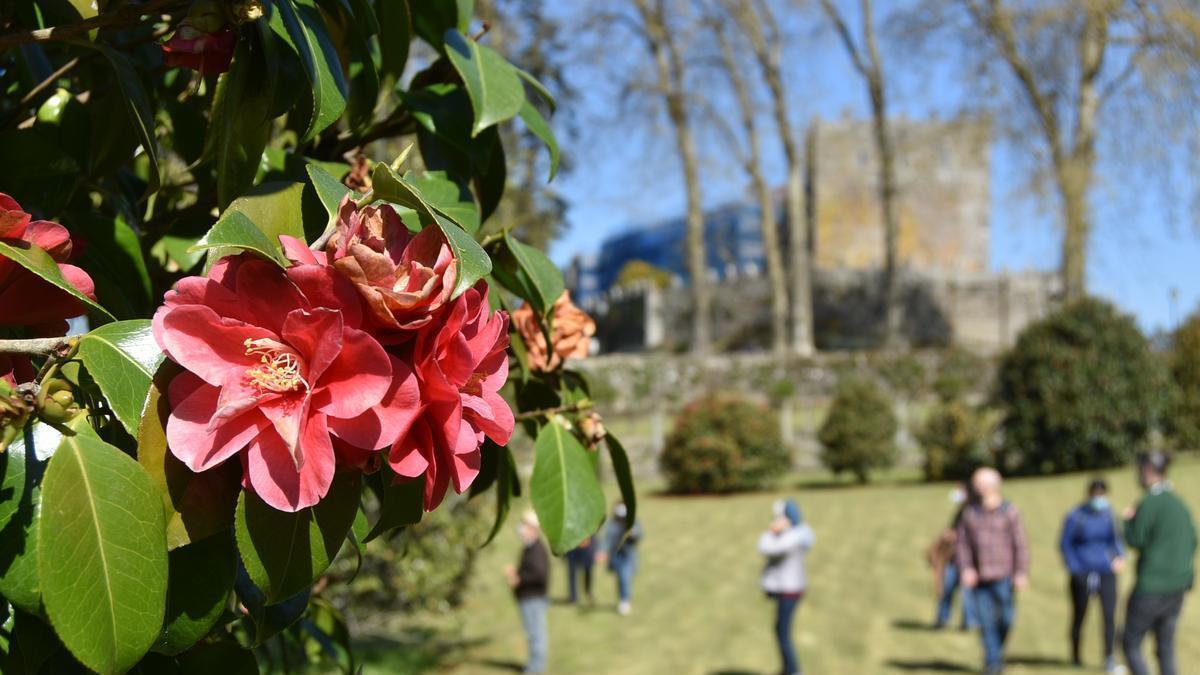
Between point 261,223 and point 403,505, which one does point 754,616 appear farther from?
point 261,223

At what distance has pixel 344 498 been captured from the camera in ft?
2.83

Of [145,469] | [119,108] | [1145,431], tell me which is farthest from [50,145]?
[1145,431]

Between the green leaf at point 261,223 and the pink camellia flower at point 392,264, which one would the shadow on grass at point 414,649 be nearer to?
the green leaf at point 261,223

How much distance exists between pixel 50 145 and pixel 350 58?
1.31ft

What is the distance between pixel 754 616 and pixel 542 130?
31.7 feet

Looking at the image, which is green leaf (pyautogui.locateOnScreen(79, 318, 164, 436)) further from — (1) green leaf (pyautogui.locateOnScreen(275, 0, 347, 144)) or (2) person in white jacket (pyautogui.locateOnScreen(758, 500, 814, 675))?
(2) person in white jacket (pyautogui.locateOnScreen(758, 500, 814, 675))

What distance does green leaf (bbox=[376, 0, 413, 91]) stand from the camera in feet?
4.40

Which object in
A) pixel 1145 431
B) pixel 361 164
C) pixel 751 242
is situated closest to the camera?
pixel 361 164

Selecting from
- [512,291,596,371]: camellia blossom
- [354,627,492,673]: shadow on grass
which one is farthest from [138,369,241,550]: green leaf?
[354,627,492,673]: shadow on grass

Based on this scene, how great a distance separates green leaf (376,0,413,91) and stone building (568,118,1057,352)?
23.1 metres

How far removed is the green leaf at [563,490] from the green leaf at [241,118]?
52 cm

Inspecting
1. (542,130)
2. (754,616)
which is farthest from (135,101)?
(754,616)

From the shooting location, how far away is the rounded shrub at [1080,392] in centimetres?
1836

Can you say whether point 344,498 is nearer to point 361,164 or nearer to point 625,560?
point 361,164
